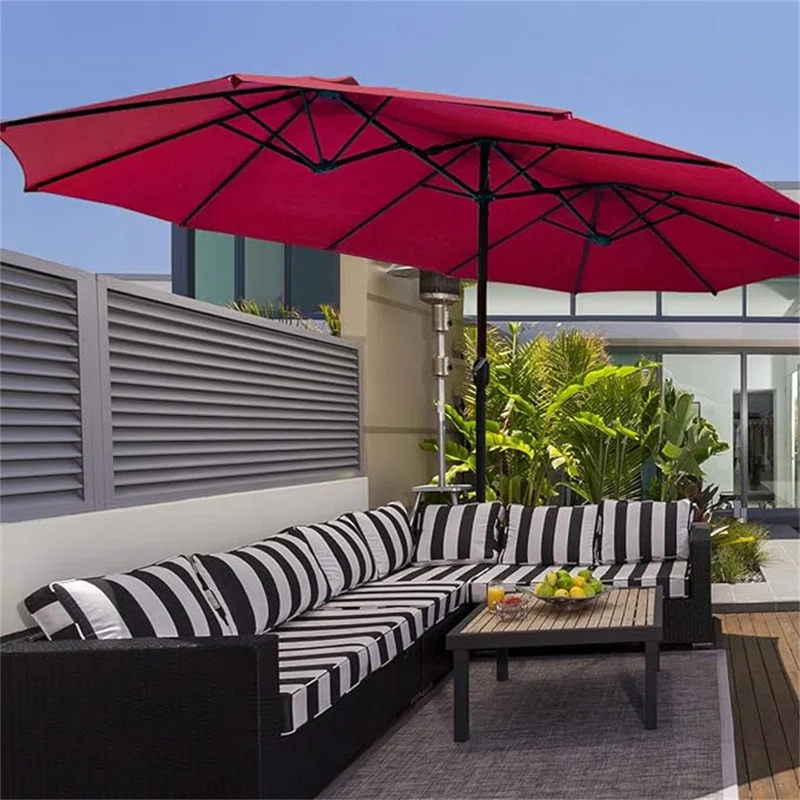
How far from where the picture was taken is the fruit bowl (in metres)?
4.77

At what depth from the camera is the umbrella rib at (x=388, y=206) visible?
A: 5512mm

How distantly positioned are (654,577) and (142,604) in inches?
132

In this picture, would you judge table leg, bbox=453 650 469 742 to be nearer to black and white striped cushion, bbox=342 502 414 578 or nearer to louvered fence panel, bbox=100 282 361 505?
louvered fence panel, bbox=100 282 361 505

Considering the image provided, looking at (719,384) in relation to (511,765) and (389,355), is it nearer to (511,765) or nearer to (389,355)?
(389,355)

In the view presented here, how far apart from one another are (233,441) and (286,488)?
0.67 meters

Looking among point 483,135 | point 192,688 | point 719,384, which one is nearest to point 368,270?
point 483,135

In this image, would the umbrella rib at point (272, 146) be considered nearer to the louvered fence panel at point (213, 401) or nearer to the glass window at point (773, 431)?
the louvered fence panel at point (213, 401)

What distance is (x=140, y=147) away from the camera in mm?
4570

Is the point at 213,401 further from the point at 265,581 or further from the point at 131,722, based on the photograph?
the point at 131,722

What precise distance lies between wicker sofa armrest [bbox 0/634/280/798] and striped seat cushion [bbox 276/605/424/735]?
1.21ft

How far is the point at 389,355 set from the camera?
831cm

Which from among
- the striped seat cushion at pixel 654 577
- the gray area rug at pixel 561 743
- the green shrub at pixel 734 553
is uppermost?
the striped seat cushion at pixel 654 577

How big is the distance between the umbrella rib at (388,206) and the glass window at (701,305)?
7.42 meters

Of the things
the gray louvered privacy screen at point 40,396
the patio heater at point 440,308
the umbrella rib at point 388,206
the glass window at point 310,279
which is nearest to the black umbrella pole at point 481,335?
the umbrella rib at point 388,206
